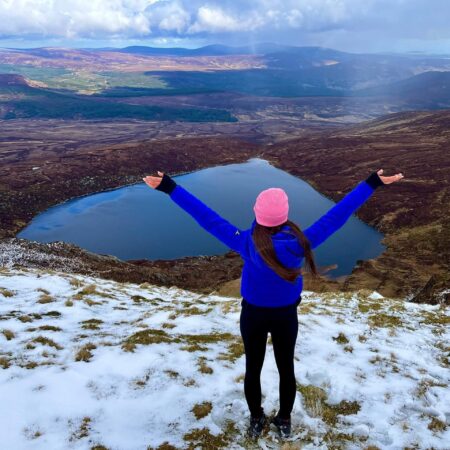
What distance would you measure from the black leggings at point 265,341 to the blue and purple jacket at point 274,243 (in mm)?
154

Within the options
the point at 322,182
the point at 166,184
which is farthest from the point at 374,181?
the point at 322,182

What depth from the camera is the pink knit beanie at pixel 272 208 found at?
4711 mm

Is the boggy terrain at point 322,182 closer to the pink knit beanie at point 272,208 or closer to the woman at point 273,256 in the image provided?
the woman at point 273,256

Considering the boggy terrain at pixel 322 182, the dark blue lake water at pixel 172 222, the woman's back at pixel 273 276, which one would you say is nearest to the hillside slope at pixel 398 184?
the boggy terrain at pixel 322 182

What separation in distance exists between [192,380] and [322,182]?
320 ft

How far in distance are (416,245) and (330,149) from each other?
8047cm

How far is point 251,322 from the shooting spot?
5184 millimetres

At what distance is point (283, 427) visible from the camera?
19.5ft

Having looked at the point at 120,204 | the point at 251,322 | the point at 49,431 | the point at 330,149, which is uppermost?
the point at 251,322

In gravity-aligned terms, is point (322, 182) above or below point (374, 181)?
below

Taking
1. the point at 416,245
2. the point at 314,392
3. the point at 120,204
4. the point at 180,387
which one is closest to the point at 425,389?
the point at 314,392

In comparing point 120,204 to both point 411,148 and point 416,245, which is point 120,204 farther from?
point 411,148

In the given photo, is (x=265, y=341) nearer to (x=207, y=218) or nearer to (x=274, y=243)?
(x=274, y=243)

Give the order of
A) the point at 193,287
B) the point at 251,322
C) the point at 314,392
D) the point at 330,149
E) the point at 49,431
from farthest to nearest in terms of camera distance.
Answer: the point at 330,149
the point at 193,287
the point at 314,392
the point at 49,431
the point at 251,322
